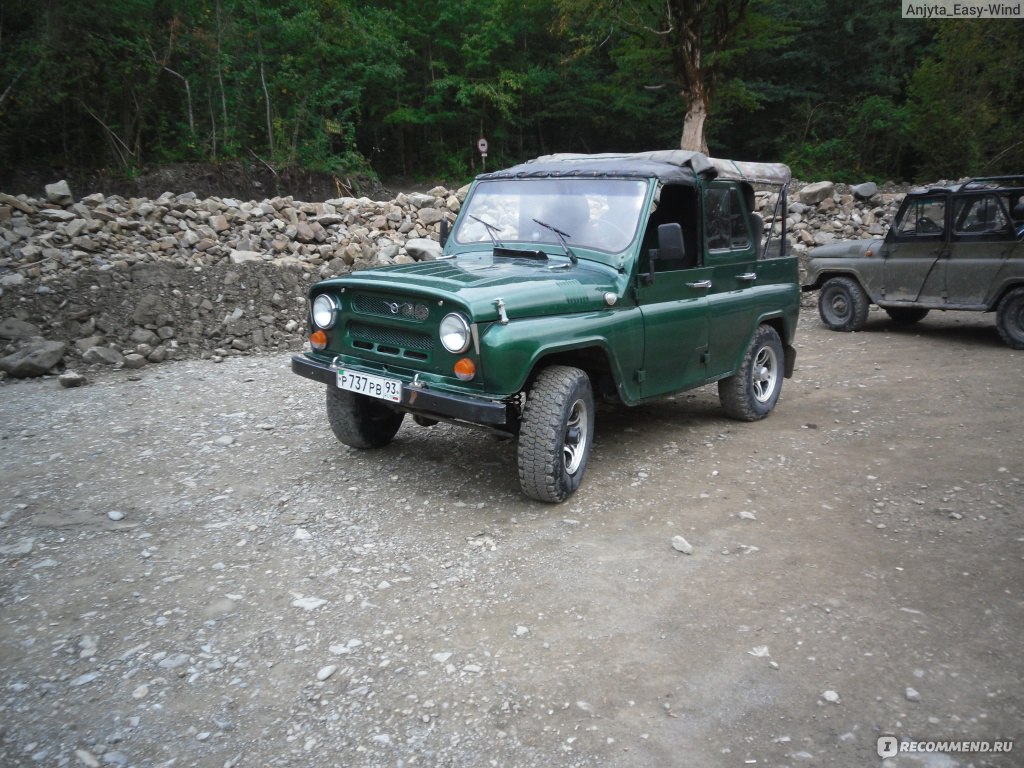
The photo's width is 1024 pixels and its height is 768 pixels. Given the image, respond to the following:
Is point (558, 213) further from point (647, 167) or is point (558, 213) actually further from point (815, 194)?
point (815, 194)

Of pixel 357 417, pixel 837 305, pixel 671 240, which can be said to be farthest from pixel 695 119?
pixel 357 417

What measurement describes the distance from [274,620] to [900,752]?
8.45ft

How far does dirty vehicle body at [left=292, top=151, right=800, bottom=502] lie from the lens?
4.35 meters

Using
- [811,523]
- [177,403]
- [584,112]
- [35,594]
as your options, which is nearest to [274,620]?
[35,594]

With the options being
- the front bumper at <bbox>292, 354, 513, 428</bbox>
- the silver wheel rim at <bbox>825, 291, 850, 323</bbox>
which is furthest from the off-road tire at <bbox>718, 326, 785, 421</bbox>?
the silver wheel rim at <bbox>825, 291, 850, 323</bbox>

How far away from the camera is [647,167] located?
5.33m

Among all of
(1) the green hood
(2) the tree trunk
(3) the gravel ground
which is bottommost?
(3) the gravel ground

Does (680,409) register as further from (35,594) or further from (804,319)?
(804,319)

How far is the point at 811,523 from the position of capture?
4559 millimetres

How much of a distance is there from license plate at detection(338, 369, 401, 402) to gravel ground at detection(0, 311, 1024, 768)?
708 mm

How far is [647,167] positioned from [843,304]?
680cm

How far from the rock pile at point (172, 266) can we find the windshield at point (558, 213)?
7.24 feet

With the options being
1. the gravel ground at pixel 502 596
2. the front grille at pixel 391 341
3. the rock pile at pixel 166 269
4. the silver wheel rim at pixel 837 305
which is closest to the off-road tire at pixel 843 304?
the silver wheel rim at pixel 837 305

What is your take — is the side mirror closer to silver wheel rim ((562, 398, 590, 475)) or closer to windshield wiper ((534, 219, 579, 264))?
windshield wiper ((534, 219, 579, 264))
